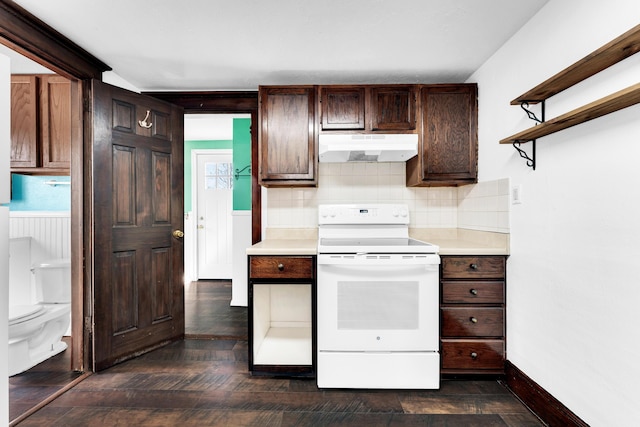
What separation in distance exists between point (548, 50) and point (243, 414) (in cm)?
252

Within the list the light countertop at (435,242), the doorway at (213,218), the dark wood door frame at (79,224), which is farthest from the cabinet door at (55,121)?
the doorway at (213,218)

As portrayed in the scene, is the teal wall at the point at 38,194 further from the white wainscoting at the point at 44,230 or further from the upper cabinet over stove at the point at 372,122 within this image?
the upper cabinet over stove at the point at 372,122

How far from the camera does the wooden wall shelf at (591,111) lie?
1.13m

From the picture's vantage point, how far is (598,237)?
4.59 ft

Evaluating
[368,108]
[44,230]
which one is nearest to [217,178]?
[44,230]

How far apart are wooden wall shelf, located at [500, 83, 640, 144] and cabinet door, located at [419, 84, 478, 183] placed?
2.26 ft

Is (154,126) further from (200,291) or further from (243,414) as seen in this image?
(200,291)

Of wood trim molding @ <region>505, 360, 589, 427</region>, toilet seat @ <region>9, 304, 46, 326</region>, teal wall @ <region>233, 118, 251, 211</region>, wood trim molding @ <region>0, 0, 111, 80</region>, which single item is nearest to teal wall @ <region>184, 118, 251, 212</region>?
teal wall @ <region>233, 118, 251, 211</region>

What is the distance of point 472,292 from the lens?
210 cm

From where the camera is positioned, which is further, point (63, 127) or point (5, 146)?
point (63, 127)

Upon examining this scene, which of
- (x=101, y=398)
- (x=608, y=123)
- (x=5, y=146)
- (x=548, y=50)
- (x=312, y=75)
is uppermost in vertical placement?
(x=312, y=75)

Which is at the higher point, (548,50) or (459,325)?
(548,50)

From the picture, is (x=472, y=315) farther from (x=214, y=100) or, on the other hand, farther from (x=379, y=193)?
(x=214, y=100)

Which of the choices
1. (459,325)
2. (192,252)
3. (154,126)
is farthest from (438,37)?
(192,252)
